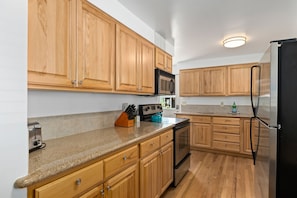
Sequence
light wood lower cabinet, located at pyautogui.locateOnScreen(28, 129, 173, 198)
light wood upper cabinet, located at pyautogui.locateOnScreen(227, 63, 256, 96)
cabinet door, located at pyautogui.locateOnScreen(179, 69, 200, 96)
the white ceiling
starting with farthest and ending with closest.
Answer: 1. cabinet door, located at pyautogui.locateOnScreen(179, 69, 200, 96)
2. light wood upper cabinet, located at pyautogui.locateOnScreen(227, 63, 256, 96)
3. the white ceiling
4. light wood lower cabinet, located at pyautogui.locateOnScreen(28, 129, 173, 198)

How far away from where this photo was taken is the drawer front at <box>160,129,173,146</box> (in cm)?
209

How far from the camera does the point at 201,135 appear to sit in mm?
4109

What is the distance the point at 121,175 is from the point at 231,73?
3.74 m

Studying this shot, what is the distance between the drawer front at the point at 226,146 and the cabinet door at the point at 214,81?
1221 millimetres

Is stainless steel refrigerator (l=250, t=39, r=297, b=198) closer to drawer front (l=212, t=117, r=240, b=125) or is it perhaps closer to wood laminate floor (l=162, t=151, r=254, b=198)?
wood laminate floor (l=162, t=151, r=254, b=198)

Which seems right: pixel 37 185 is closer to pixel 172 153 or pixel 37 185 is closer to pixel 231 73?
pixel 172 153

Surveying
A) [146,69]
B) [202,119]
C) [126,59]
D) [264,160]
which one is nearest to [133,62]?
[126,59]

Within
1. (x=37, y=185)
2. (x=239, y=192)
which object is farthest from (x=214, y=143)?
(x=37, y=185)

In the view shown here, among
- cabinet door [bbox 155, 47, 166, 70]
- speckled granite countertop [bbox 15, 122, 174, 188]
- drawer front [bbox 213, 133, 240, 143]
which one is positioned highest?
cabinet door [bbox 155, 47, 166, 70]

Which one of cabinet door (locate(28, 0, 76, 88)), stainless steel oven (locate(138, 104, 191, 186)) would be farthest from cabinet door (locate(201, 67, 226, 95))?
cabinet door (locate(28, 0, 76, 88))

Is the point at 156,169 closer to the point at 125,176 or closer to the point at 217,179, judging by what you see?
the point at 125,176

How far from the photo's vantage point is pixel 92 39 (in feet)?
4.95

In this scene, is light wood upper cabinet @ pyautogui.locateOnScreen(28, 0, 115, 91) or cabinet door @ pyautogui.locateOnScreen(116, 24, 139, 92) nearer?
Result: light wood upper cabinet @ pyautogui.locateOnScreen(28, 0, 115, 91)

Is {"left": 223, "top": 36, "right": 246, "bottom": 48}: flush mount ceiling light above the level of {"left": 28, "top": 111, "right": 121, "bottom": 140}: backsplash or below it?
above
